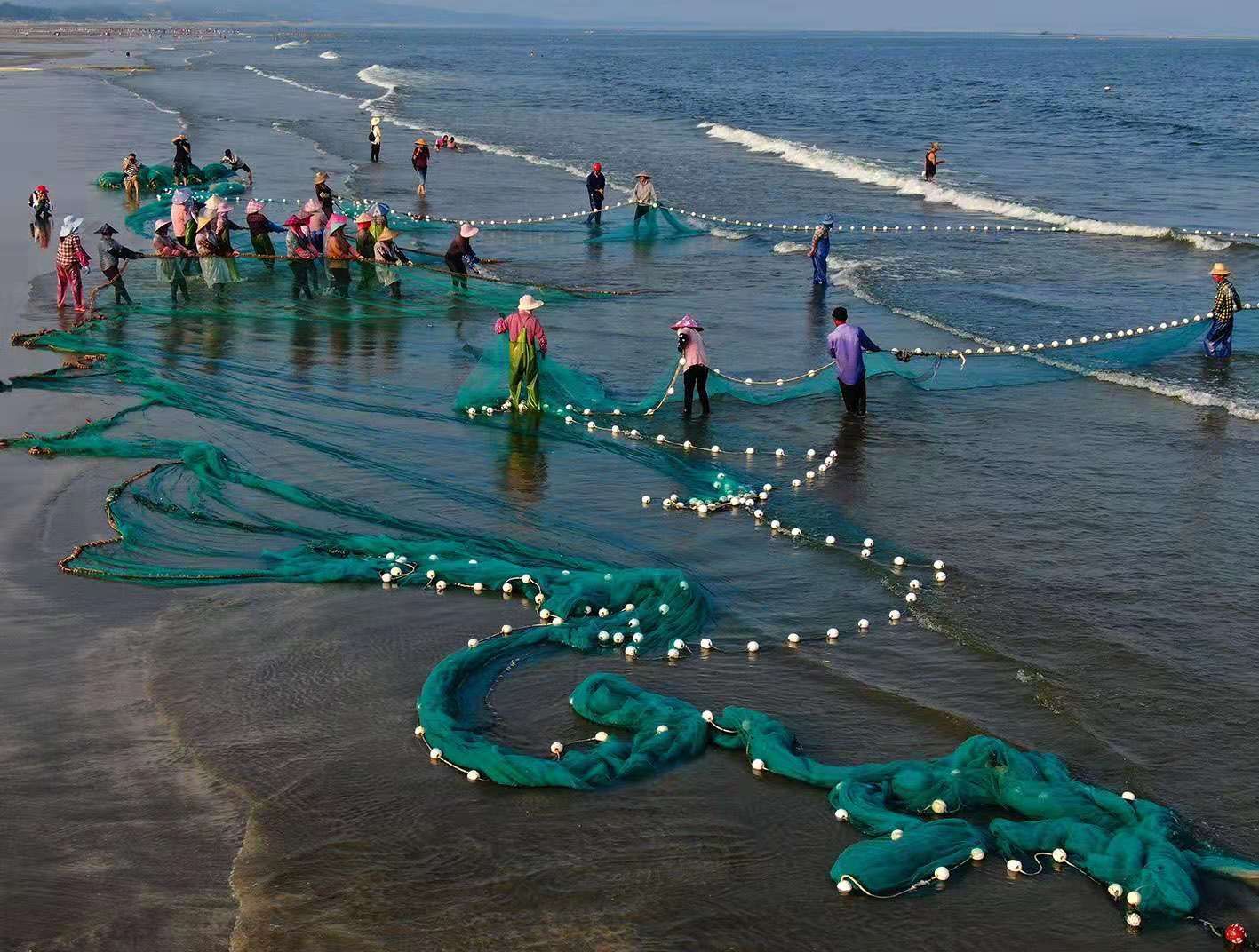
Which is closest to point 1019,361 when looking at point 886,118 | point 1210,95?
point 886,118

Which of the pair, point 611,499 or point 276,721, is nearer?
point 276,721

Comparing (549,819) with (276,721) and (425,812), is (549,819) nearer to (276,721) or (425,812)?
(425,812)

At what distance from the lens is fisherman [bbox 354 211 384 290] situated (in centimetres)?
1884

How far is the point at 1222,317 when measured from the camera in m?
16.5

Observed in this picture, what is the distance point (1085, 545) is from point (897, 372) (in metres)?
4.82

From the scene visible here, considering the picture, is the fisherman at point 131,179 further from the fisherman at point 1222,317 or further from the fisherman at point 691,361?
the fisherman at point 1222,317

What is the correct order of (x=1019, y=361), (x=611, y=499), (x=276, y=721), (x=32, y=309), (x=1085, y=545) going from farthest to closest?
(x=32, y=309)
(x=1019, y=361)
(x=611, y=499)
(x=1085, y=545)
(x=276, y=721)

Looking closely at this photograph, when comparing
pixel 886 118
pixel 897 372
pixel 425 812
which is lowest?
pixel 425 812

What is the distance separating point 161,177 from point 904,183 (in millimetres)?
18276

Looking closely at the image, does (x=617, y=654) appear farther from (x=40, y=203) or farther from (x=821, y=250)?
(x=40, y=203)

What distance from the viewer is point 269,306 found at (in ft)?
60.2

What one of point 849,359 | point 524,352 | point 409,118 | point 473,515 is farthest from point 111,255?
point 409,118

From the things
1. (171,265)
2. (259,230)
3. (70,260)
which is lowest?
(171,265)

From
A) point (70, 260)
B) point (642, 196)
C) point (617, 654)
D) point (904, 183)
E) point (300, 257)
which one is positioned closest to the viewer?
point (617, 654)
